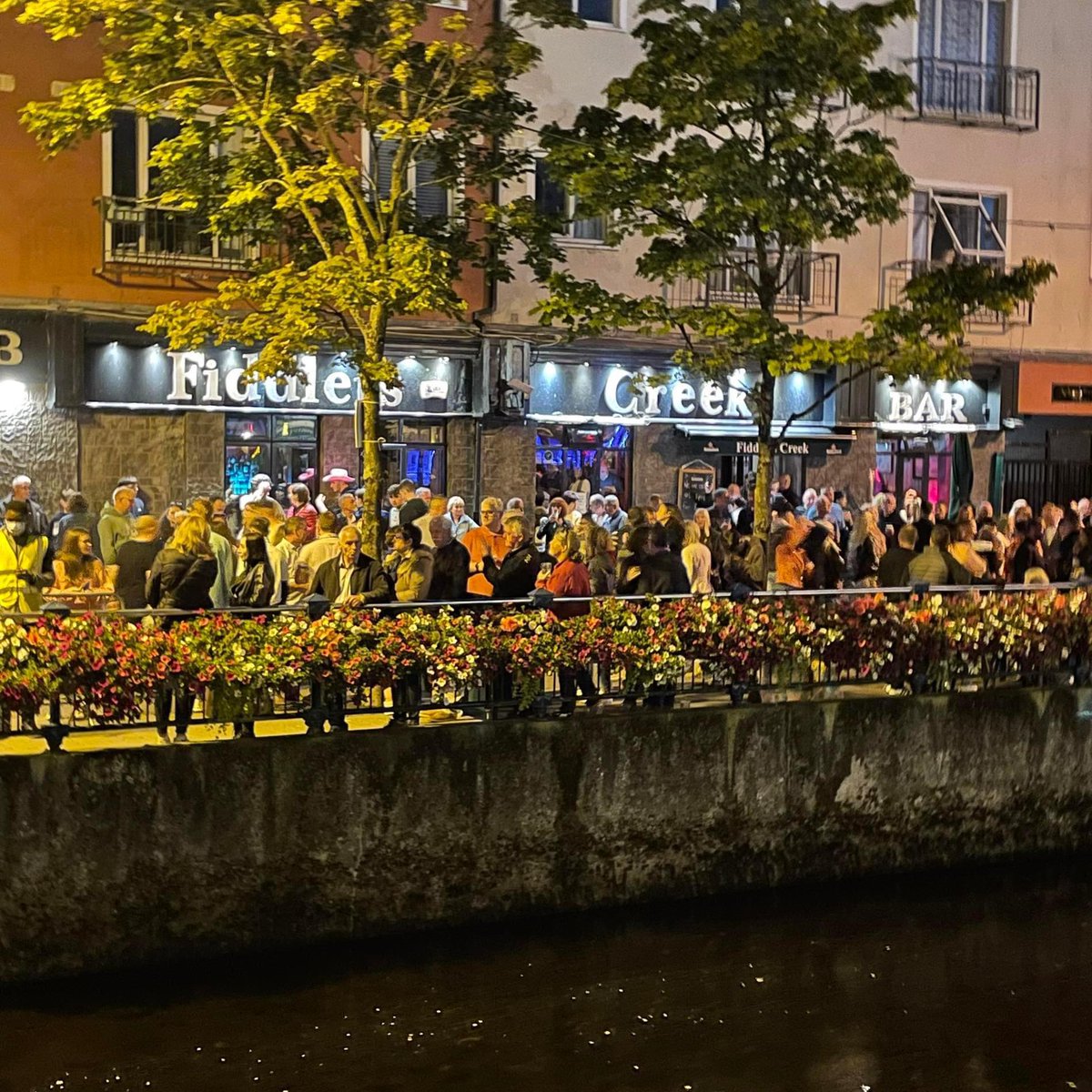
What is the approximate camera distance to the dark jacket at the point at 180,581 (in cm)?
1073

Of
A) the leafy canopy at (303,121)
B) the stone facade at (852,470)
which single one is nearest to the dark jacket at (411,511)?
the leafy canopy at (303,121)

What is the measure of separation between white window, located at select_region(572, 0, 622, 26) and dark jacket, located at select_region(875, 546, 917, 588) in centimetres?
1167

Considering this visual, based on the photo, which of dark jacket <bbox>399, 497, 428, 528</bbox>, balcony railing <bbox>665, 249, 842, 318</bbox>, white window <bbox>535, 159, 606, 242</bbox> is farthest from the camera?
A: balcony railing <bbox>665, 249, 842, 318</bbox>

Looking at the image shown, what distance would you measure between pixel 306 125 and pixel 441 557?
15.2 ft

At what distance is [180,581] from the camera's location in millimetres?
10844

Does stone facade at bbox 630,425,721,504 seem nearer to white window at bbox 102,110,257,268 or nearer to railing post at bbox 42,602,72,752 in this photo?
white window at bbox 102,110,257,268

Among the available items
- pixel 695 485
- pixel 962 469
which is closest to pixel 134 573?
pixel 695 485

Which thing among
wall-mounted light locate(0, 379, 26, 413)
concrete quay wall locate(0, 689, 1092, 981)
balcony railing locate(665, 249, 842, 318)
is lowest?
concrete quay wall locate(0, 689, 1092, 981)

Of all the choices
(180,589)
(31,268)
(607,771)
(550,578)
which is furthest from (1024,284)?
(31,268)

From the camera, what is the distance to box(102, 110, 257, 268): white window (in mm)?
19938

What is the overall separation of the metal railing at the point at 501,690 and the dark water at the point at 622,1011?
1.43 metres

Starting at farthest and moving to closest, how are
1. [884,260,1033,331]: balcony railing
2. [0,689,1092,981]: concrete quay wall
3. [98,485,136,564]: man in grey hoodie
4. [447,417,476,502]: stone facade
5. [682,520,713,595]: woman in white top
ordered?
[884,260,1033,331]: balcony railing < [447,417,476,502]: stone facade < [98,485,136,564]: man in grey hoodie < [682,520,713,595]: woman in white top < [0,689,1092,981]: concrete quay wall

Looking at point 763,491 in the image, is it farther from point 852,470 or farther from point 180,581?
point 852,470

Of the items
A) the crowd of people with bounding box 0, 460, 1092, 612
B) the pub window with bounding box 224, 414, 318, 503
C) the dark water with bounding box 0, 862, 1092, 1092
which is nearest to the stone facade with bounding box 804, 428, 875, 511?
the crowd of people with bounding box 0, 460, 1092, 612
